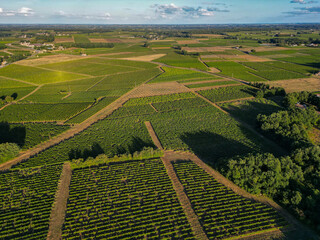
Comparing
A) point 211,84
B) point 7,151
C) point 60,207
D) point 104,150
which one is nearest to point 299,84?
point 211,84

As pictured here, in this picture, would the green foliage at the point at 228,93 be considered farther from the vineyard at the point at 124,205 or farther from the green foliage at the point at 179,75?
the vineyard at the point at 124,205

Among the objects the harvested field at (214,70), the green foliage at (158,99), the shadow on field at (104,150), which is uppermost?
the harvested field at (214,70)

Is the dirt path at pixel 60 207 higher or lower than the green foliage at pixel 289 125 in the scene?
lower

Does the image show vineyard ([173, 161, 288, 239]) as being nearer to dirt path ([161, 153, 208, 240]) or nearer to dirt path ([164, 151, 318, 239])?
dirt path ([161, 153, 208, 240])

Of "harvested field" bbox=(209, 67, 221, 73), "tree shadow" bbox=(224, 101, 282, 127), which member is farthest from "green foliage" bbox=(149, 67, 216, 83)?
"tree shadow" bbox=(224, 101, 282, 127)

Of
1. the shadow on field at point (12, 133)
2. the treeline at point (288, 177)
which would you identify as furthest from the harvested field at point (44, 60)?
the treeline at point (288, 177)
